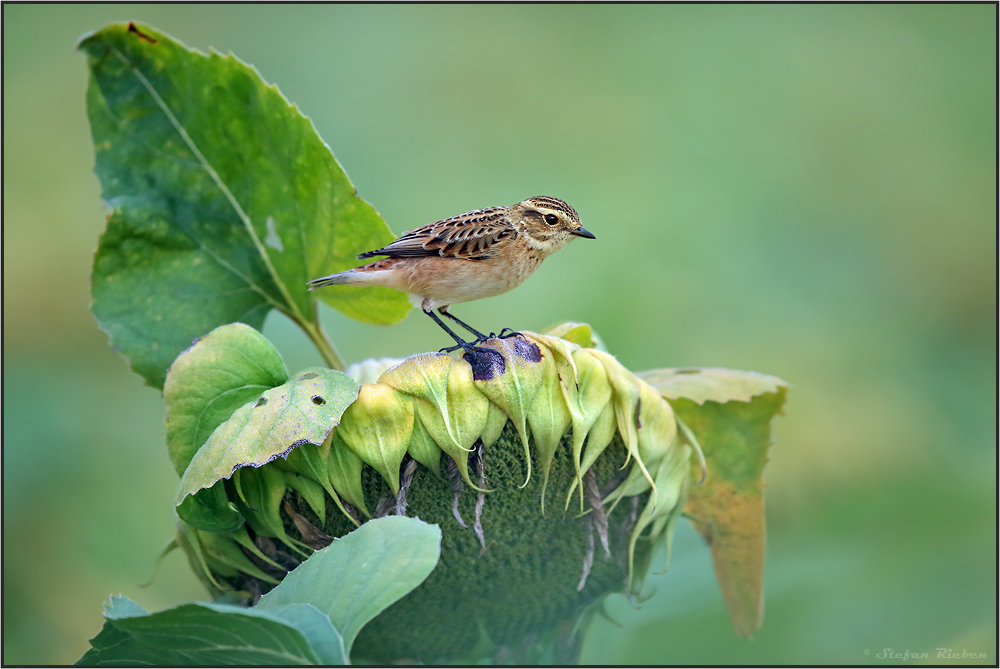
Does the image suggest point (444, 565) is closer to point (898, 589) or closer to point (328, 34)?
point (898, 589)

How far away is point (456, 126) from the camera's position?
4.33 meters

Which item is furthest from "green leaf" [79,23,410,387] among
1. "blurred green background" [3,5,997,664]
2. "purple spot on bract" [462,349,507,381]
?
"blurred green background" [3,5,997,664]

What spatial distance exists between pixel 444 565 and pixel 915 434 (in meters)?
2.56

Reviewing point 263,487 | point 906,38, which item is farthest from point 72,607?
point 906,38

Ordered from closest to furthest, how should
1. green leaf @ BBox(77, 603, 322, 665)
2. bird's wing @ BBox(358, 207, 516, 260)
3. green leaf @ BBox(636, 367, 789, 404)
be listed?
green leaf @ BBox(77, 603, 322, 665) → green leaf @ BBox(636, 367, 789, 404) → bird's wing @ BBox(358, 207, 516, 260)

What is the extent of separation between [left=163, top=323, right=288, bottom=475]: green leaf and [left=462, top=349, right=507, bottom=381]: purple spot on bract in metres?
0.35

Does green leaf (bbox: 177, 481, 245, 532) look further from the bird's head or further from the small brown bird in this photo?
the bird's head

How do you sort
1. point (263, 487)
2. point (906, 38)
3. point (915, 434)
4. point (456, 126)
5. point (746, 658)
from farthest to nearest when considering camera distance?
point (906, 38), point (456, 126), point (915, 434), point (746, 658), point (263, 487)

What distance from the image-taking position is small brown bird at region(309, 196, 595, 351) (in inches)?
69.1

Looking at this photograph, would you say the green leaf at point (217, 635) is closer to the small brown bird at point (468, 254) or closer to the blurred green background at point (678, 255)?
the small brown bird at point (468, 254)

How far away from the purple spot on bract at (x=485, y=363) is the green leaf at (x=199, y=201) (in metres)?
0.42

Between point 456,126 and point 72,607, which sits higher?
point 456,126

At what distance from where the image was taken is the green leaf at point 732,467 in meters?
1.68

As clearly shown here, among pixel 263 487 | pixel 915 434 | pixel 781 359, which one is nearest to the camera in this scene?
pixel 263 487
